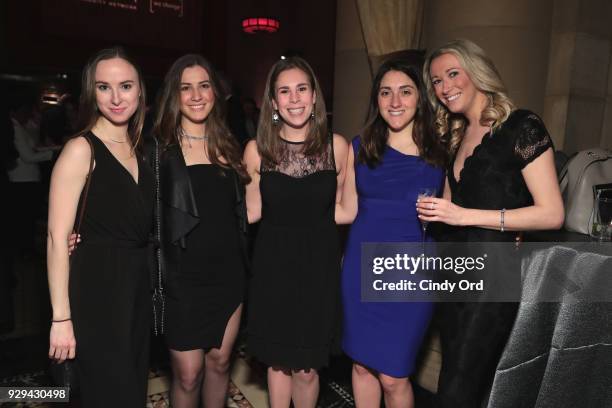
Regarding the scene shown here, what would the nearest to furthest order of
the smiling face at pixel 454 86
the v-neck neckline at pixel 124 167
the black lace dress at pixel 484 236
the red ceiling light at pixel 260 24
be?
the v-neck neckline at pixel 124 167, the black lace dress at pixel 484 236, the smiling face at pixel 454 86, the red ceiling light at pixel 260 24

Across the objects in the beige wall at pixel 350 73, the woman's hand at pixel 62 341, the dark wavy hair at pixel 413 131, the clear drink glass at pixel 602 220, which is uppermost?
the beige wall at pixel 350 73

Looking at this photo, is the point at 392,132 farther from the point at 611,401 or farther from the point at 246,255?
the point at 611,401

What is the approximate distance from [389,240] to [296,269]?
44cm

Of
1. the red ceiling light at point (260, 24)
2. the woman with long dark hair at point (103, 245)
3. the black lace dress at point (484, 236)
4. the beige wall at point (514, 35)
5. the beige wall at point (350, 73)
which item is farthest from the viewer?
the red ceiling light at point (260, 24)

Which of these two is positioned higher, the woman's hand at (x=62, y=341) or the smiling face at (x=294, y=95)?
the smiling face at (x=294, y=95)

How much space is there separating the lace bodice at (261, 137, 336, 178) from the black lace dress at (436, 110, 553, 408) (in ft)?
1.83

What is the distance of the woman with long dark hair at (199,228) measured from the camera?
197 cm

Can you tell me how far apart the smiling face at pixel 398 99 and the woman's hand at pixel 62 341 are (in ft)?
5.05

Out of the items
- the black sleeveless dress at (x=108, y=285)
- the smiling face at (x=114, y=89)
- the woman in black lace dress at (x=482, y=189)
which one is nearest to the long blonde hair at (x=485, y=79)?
the woman in black lace dress at (x=482, y=189)

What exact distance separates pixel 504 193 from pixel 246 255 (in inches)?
45.9

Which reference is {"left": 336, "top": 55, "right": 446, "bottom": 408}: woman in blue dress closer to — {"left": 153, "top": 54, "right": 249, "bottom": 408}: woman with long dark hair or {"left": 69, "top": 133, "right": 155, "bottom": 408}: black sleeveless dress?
{"left": 153, "top": 54, "right": 249, "bottom": 408}: woman with long dark hair

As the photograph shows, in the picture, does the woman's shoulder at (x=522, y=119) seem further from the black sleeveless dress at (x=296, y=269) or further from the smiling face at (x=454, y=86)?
the black sleeveless dress at (x=296, y=269)

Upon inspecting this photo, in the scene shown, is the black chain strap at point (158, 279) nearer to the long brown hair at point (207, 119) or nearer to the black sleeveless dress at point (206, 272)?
the black sleeveless dress at point (206, 272)

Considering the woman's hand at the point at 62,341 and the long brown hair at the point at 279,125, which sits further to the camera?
the long brown hair at the point at 279,125
